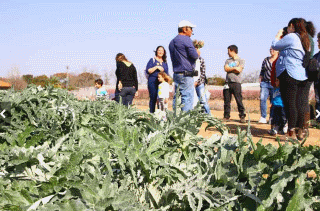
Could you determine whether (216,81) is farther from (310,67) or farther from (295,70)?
(295,70)

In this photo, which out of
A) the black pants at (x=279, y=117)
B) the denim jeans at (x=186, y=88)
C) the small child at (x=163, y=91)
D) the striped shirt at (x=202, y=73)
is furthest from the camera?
the small child at (x=163, y=91)

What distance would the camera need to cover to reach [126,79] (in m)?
10.4

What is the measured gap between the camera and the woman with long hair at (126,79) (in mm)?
10414

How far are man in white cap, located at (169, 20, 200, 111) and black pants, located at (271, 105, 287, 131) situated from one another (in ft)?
6.71

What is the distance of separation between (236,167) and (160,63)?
908cm

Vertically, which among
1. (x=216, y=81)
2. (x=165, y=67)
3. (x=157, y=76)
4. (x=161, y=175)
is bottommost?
(x=216, y=81)

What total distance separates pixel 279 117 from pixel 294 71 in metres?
1.97

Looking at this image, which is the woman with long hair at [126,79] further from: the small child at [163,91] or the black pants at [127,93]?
the small child at [163,91]

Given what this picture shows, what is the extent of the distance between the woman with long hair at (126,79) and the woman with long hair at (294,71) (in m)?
4.49

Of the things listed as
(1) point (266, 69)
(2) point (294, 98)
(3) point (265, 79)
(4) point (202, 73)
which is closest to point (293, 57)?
(2) point (294, 98)

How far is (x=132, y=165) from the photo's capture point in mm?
1300

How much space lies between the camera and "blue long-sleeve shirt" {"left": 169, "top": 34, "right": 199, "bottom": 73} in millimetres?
7609

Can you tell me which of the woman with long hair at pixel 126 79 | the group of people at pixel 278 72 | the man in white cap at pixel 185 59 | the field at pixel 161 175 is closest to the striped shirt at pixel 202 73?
the group of people at pixel 278 72

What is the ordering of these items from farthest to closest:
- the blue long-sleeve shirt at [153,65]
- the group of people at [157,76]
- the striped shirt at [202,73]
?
the blue long-sleeve shirt at [153,65] → the striped shirt at [202,73] → the group of people at [157,76]
